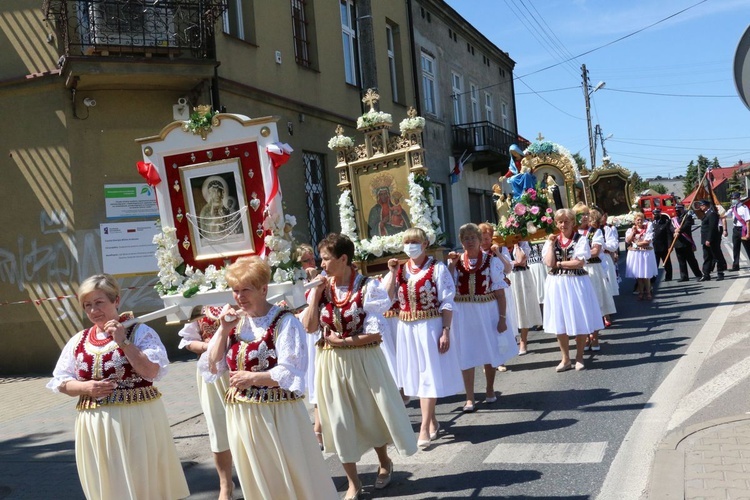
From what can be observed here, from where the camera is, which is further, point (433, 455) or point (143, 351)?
point (433, 455)

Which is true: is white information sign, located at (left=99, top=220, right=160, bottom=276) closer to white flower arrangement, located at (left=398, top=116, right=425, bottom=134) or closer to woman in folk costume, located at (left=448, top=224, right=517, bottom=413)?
white flower arrangement, located at (left=398, top=116, right=425, bottom=134)

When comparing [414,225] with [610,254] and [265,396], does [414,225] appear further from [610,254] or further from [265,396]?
[610,254]

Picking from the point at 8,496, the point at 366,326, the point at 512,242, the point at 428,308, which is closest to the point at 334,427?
the point at 366,326

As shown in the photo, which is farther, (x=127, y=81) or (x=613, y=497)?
(x=127, y=81)

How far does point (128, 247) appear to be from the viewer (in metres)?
12.8

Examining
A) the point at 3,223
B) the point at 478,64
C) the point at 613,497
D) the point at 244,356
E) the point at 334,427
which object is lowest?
the point at 613,497

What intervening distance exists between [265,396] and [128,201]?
917cm

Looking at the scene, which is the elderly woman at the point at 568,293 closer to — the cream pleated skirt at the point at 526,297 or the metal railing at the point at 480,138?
the cream pleated skirt at the point at 526,297

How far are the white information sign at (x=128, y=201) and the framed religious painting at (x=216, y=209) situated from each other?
748 cm

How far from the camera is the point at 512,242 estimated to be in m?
12.9

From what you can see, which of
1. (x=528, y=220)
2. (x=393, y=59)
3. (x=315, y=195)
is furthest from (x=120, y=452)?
(x=393, y=59)

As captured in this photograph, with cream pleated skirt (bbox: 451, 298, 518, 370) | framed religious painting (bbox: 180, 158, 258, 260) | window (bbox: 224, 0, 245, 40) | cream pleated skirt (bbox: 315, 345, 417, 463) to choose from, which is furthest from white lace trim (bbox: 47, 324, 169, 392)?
window (bbox: 224, 0, 245, 40)

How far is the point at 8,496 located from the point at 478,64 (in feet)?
89.7

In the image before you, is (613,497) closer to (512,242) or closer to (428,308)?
(428,308)
